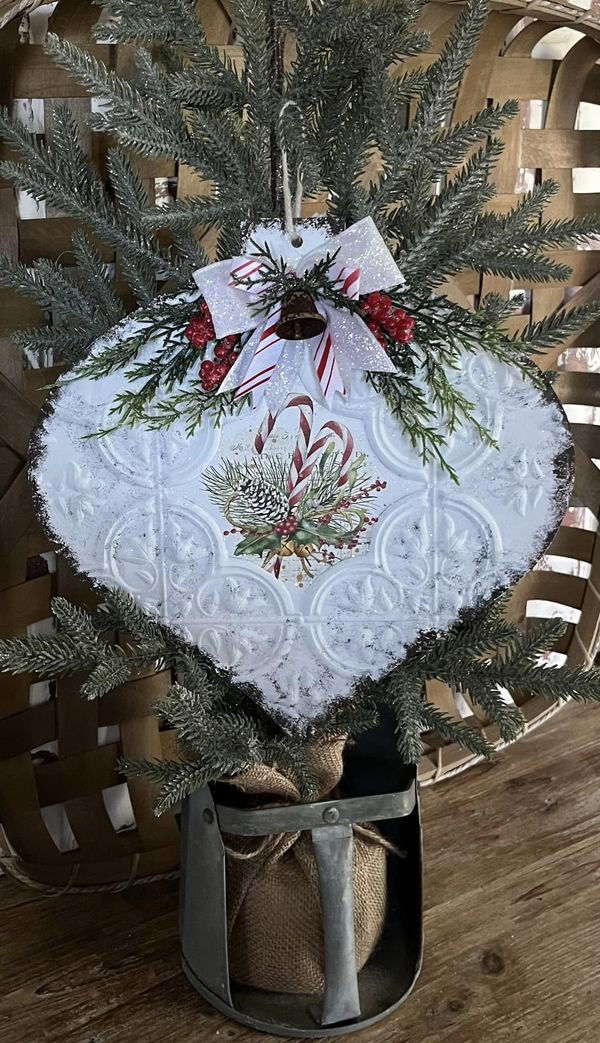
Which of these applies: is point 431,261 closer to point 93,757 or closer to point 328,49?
point 328,49

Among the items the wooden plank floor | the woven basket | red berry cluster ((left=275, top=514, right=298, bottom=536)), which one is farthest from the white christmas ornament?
the wooden plank floor

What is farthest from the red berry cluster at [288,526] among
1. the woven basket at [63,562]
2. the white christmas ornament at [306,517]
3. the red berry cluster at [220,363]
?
the woven basket at [63,562]

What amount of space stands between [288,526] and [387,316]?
0.55 feet

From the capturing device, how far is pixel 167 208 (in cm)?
65

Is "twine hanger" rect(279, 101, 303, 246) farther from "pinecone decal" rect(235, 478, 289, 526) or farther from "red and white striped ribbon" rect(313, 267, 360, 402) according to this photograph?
"pinecone decal" rect(235, 478, 289, 526)

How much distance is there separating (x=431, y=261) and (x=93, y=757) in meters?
0.55

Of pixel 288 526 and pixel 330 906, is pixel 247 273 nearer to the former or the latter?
pixel 288 526

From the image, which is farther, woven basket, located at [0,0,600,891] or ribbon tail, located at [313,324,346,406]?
woven basket, located at [0,0,600,891]

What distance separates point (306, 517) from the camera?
27.5 inches

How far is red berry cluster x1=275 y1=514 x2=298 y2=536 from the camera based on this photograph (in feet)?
2.29

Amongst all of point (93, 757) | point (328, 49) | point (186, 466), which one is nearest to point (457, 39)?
point (328, 49)

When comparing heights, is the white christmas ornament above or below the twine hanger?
below

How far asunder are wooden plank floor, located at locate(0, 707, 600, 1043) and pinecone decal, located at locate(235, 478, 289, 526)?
0.39 m

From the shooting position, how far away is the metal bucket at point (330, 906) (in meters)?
0.69
